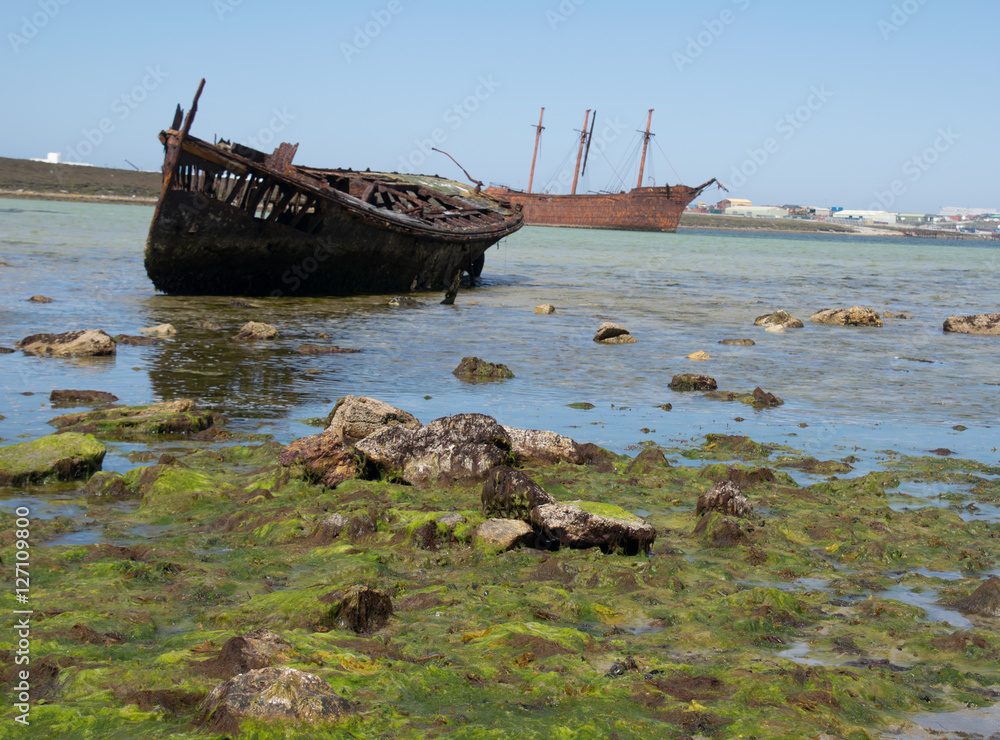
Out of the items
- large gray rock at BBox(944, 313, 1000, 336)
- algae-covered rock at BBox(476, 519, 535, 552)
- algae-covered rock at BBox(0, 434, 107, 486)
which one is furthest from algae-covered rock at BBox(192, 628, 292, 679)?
large gray rock at BBox(944, 313, 1000, 336)

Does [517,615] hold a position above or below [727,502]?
below

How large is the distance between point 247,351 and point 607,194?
79945 mm

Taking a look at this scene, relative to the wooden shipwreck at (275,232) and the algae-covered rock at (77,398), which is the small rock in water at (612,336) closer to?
the wooden shipwreck at (275,232)

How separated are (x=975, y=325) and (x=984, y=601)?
1445 cm

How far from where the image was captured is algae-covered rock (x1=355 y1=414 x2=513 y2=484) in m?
5.88

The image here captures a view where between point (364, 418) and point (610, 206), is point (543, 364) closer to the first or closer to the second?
point (364, 418)

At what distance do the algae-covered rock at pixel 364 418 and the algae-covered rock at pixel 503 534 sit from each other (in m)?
2.12

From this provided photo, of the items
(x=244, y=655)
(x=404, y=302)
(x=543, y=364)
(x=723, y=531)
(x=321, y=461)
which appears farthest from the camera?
(x=404, y=302)

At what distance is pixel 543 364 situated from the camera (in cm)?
1134

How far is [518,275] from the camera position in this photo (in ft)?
94.3

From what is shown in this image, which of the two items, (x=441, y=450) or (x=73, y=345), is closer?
(x=441, y=450)

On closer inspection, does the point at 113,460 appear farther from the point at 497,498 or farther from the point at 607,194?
the point at 607,194

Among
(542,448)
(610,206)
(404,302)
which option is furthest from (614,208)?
(542,448)

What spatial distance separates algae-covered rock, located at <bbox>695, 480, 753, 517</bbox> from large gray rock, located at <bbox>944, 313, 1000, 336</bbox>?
13.5 metres
